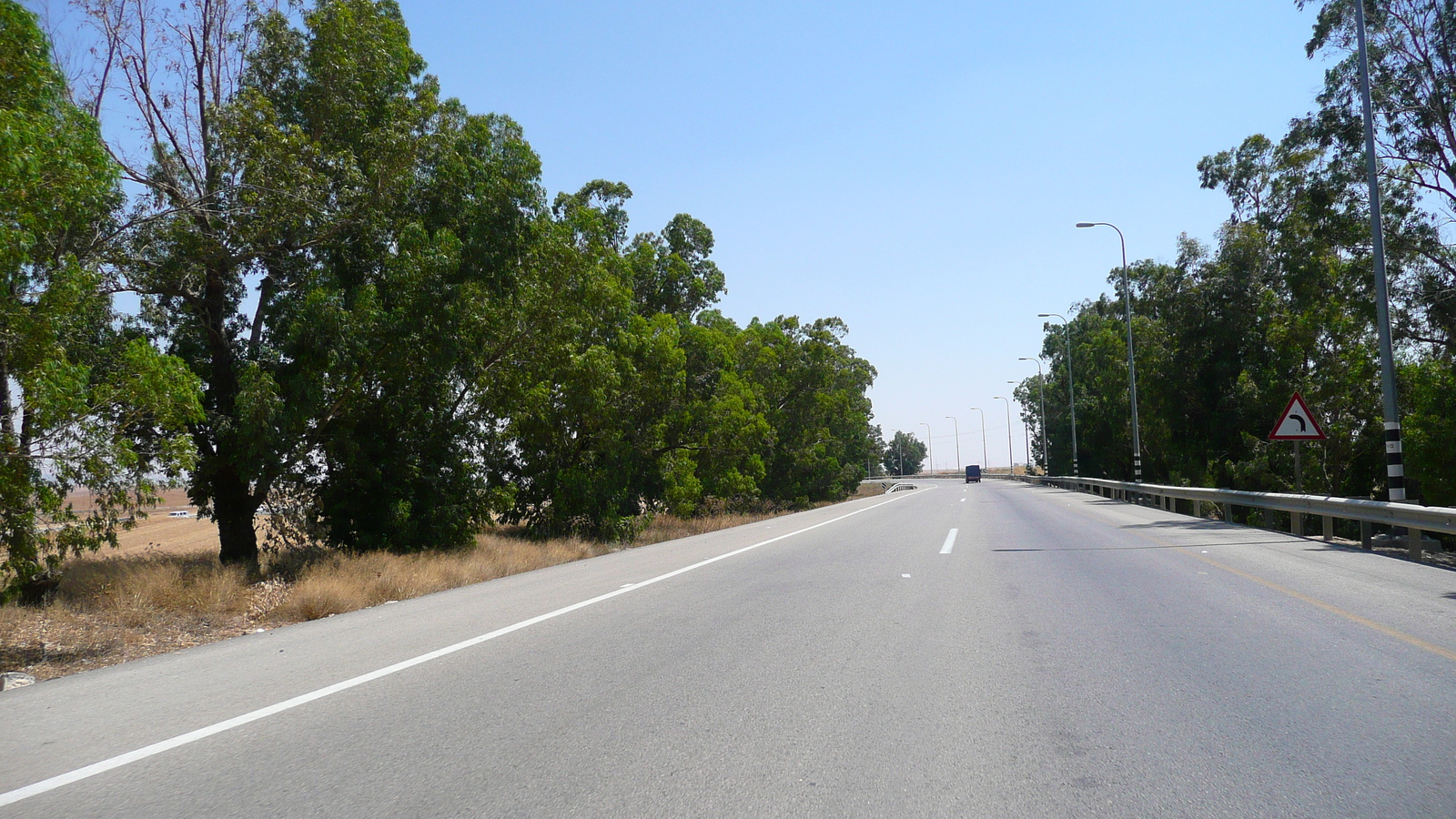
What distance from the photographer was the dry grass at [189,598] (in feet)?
29.8

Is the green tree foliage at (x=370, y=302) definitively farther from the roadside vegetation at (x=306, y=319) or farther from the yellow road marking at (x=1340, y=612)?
the yellow road marking at (x=1340, y=612)

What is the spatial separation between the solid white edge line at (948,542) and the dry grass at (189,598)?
7238 millimetres

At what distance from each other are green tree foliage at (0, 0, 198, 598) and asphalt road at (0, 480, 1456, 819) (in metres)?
2.57

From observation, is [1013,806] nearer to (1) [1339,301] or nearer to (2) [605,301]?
(2) [605,301]

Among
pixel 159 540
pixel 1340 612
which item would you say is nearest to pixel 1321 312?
pixel 1340 612

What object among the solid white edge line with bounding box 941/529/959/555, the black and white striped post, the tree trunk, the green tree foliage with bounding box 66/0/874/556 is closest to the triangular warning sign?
the black and white striped post

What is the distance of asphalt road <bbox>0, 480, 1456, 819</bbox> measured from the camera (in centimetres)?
424

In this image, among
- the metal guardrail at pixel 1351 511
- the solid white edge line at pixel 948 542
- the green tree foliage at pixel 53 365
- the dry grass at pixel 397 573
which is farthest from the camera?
the solid white edge line at pixel 948 542

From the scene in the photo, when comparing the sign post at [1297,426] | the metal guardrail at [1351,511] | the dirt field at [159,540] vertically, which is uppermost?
the sign post at [1297,426]

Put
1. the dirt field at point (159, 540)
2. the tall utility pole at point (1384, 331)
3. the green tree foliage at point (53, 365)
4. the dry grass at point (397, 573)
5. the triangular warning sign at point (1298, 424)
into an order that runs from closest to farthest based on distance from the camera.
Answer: the green tree foliage at point (53, 365), the dry grass at point (397, 573), the dirt field at point (159, 540), the tall utility pole at point (1384, 331), the triangular warning sign at point (1298, 424)

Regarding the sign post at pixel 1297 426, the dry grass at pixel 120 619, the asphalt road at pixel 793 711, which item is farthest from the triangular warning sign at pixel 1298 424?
the dry grass at pixel 120 619

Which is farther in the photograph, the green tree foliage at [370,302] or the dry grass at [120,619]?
the green tree foliage at [370,302]

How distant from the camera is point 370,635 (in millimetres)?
8828

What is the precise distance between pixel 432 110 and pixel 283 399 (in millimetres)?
6476
